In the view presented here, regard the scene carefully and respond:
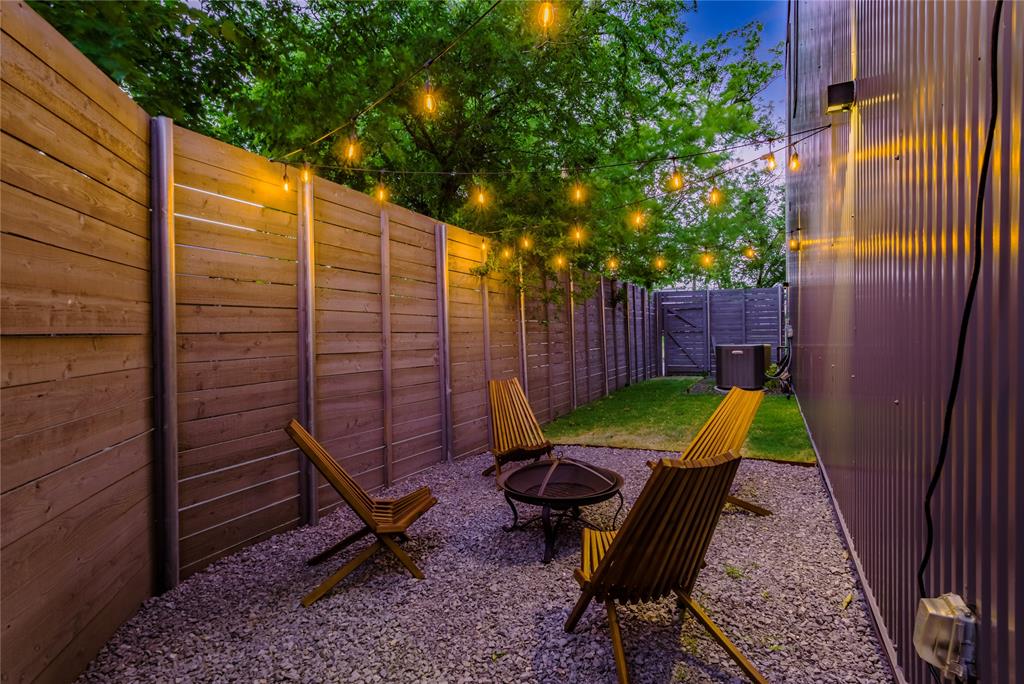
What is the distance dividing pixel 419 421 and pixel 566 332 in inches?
171

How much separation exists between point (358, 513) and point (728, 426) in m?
2.80

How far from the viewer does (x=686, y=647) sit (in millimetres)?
2336

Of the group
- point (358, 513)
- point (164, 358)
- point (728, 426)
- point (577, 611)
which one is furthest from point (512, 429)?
point (164, 358)

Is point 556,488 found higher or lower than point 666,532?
lower

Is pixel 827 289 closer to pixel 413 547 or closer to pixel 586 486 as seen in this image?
pixel 586 486

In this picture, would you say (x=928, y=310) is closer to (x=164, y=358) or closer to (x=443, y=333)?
(x=164, y=358)

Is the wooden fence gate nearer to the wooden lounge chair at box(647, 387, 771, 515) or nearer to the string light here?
the string light

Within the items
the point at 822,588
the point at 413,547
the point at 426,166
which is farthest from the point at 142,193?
the point at 426,166

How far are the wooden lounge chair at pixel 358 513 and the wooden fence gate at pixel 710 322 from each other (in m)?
13.1

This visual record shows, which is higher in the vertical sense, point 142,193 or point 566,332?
point 142,193

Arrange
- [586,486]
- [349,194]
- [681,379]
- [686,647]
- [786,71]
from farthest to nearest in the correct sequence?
[681,379]
[786,71]
[349,194]
[586,486]
[686,647]

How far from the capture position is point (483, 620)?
2613 mm

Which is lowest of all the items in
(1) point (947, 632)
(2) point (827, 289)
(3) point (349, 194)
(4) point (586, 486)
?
(4) point (586, 486)

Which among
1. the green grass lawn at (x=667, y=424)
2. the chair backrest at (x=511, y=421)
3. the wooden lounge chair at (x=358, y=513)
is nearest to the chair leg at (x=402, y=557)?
the wooden lounge chair at (x=358, y=513)
